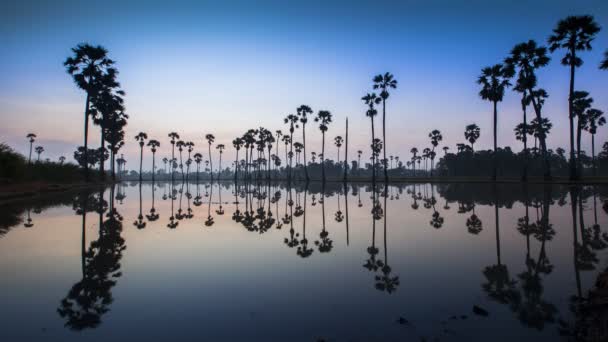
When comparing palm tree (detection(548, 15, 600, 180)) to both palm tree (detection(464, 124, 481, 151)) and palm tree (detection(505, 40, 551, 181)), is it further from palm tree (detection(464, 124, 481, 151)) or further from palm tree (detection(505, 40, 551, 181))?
palm tree (detection(464, 124, 481, 151))

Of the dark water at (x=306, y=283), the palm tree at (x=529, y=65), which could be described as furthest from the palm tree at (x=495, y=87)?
the dark water at (x=306, y=283)

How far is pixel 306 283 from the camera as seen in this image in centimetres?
621

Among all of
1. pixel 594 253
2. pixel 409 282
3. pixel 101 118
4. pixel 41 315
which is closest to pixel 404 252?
pixel 409 282

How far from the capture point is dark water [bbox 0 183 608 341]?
4336 mm

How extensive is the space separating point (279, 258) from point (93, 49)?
152 ft

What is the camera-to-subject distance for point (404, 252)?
28.0 ft

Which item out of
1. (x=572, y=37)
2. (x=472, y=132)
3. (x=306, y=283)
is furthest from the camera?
(x=472, y=132)

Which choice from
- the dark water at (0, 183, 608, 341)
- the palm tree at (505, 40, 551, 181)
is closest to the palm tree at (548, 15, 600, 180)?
the palm tree at (505, 40, 551, 181)

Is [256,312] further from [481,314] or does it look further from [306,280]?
[481,314]

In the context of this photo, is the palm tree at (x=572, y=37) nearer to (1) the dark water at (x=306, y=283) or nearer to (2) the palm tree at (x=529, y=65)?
(2) the palm tree at (x=529, y=65)

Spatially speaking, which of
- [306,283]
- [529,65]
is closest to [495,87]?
[529,65]

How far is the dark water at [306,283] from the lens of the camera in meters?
4.34

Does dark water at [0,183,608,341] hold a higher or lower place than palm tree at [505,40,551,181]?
lower

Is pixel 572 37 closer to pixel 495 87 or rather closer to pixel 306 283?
pixel 495 87
